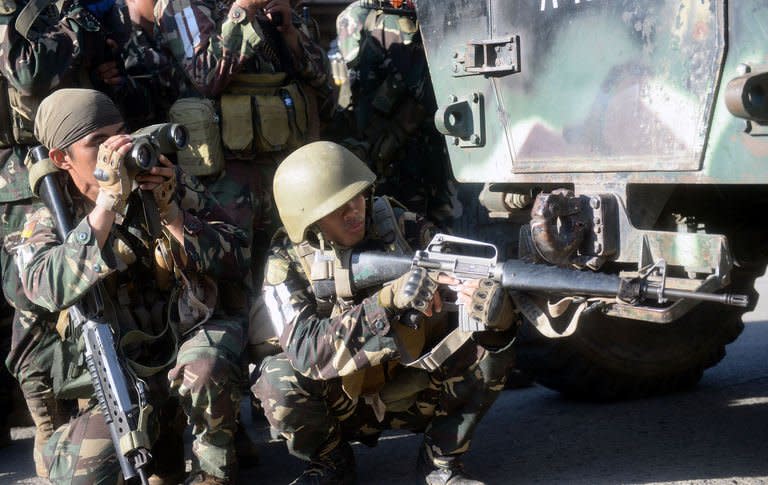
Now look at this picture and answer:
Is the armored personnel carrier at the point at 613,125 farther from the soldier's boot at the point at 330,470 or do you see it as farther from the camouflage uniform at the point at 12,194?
the camouflage uniform at the point at 12,194

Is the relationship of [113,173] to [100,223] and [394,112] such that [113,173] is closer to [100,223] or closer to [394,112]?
[100,223]

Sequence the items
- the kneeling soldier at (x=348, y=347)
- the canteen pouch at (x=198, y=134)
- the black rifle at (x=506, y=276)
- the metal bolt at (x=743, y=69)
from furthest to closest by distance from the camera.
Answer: the canteen pouch at (x=198, y=134) → the kneeling soldier at (x=348, y=347) → the black rifle at (x=506, y=276) → the metal bolt at (x=743, y=69)

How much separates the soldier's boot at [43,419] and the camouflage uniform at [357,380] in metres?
0.93

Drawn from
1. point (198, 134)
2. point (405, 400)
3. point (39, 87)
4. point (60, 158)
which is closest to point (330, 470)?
point (405, 400)

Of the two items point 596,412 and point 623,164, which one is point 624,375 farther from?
point 623,164

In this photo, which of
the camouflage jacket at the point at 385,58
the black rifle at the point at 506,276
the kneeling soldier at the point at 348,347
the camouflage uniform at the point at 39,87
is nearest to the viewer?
the black rifle at the point at 506,276

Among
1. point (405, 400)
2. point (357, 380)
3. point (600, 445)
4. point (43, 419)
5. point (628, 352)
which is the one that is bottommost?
point (600, 445)

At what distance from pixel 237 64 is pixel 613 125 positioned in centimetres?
186

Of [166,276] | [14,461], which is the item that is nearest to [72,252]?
[166,276]

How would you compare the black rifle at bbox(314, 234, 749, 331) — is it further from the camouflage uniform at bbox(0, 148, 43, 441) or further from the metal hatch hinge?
the camouflage uniform at bbox(0, 148, 43, 441)

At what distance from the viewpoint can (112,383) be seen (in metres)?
3.06

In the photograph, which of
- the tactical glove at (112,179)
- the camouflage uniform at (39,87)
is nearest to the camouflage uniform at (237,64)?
the camouflage uniform at (39,87)

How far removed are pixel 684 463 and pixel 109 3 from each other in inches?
112

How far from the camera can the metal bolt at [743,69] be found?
8.20 ft
